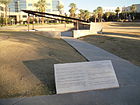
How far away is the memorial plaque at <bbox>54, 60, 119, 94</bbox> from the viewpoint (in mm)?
4828

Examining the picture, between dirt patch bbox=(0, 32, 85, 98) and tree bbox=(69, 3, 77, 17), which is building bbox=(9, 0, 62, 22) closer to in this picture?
tree bbox=(69, 3, 77, 17)

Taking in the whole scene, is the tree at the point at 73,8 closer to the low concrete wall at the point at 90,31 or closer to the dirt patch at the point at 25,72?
the low concrete wall at the point at 90,31

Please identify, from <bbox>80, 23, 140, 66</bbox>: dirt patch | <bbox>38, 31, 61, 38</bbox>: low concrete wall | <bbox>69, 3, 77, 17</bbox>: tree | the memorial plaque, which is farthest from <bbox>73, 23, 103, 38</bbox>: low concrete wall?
<bbox>69, 3, 77, 17</bbox>: tree

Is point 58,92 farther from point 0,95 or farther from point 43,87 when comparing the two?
point 0,95

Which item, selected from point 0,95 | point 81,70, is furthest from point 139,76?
point 0,95

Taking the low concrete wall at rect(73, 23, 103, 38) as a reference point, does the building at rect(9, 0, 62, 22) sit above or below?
above

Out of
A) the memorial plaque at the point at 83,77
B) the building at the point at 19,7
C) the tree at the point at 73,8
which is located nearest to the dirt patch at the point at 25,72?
the memorial plaque at the point at 83,77

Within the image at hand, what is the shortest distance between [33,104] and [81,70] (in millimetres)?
1831

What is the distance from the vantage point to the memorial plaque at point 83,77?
4828 mm

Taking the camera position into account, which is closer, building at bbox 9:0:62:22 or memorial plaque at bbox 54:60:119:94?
memorial plaque at bbox 54:60:119:94

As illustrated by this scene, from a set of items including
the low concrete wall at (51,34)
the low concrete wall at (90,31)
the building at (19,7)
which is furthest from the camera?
the building at (19,7)

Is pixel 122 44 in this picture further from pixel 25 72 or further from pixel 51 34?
pixel 25 72

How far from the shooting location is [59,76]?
498cm

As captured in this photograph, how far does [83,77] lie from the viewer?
5027mm
